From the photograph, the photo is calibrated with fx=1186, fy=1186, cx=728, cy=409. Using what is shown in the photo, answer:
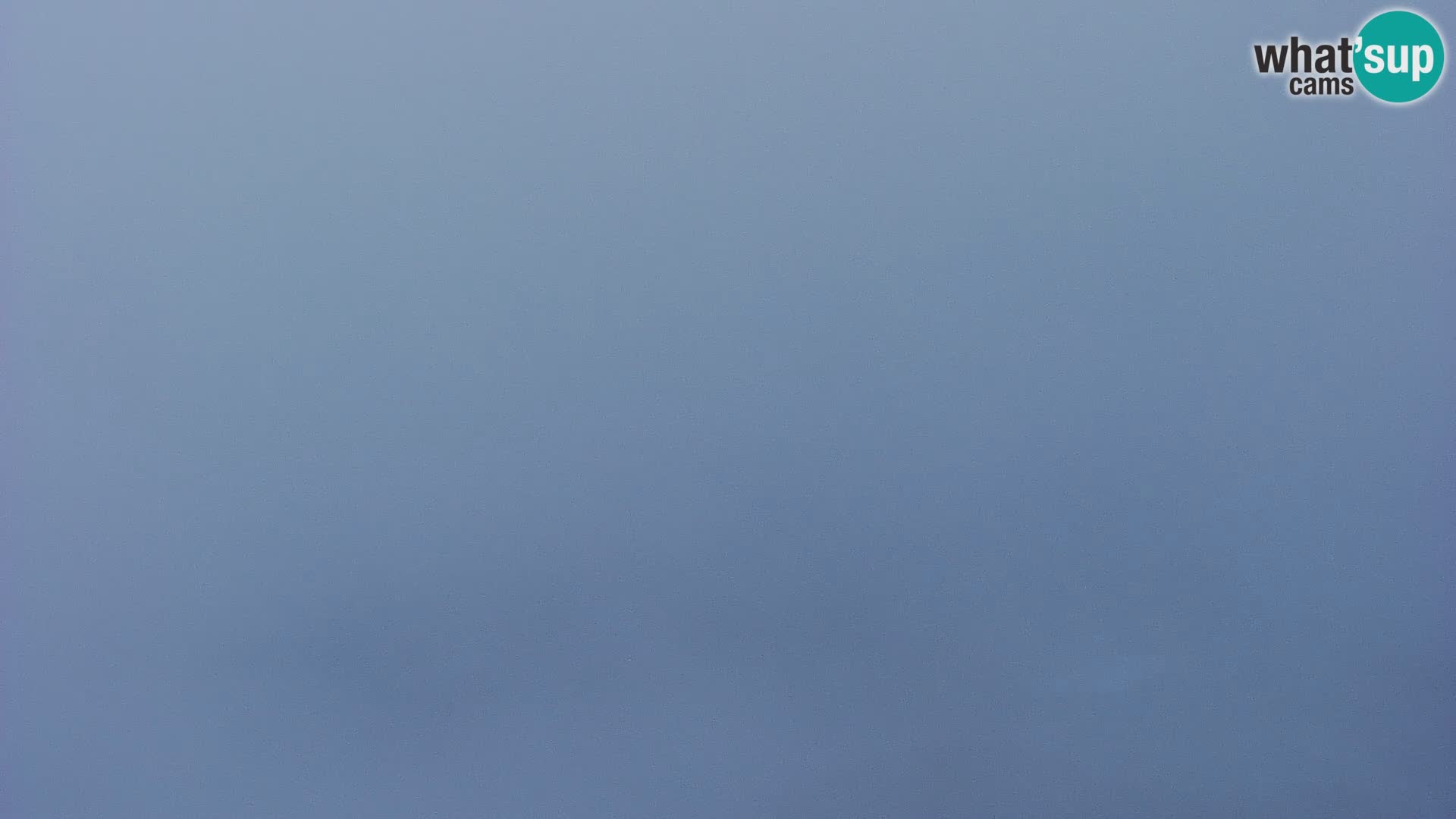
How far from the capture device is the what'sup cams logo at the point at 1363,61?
81.4 inches

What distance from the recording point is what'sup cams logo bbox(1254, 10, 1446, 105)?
207 centimetres

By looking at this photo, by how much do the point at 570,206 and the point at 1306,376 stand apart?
133 cm

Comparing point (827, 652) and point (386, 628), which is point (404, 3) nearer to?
point (386, 628)

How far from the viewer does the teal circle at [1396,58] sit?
2.07 m

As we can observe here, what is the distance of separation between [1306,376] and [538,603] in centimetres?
142

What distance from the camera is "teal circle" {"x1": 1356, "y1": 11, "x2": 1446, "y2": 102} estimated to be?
2.07m

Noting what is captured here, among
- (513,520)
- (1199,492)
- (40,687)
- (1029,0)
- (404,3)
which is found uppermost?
(1029,0)

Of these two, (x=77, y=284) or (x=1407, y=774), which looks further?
(x=1407, y=774)

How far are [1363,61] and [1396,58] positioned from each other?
0.06 m

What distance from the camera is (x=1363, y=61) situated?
2.07 m

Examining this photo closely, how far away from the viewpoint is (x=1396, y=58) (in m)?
2.07

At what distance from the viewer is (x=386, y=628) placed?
206 cm

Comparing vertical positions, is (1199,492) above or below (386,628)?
above

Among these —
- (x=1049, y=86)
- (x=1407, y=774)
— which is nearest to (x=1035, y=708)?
(x=1407, y=774)
